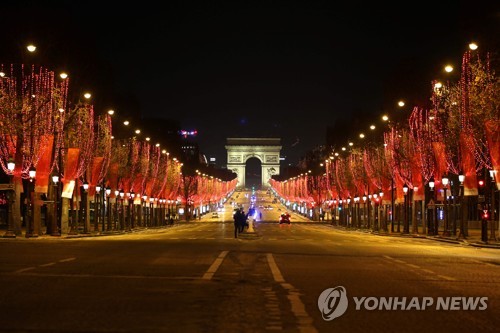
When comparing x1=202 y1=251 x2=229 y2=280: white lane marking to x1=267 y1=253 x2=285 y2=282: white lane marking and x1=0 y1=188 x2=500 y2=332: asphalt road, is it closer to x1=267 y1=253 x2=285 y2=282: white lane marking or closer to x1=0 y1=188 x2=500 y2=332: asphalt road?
x1=0 y1=188 x2=500 y2=332: asphalt road

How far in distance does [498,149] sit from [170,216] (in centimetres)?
9417

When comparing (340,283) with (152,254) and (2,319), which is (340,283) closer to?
(2,319)

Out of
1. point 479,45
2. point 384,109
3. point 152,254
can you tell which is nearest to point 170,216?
point 384,109

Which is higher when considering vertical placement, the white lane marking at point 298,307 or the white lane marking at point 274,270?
the white lane marking at point 298,307

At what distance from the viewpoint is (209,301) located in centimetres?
1636
